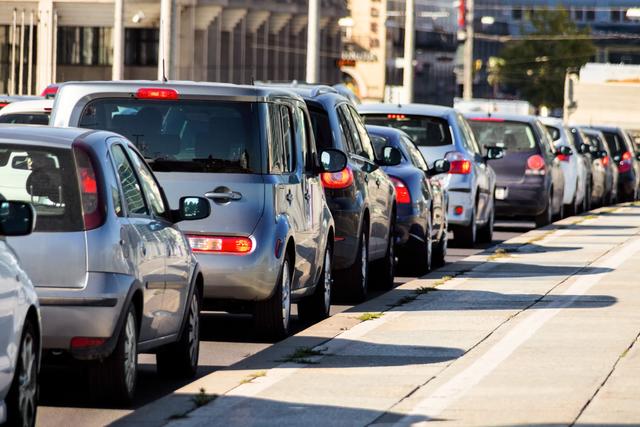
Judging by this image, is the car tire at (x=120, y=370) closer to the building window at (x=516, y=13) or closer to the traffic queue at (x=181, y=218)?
the traffic queue at (x=181, y=218)

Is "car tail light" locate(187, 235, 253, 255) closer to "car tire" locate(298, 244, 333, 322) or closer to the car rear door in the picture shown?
the car rear door

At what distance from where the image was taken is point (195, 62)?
75188mm

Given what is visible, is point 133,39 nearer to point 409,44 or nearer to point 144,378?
point 409,44

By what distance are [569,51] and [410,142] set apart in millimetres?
107843

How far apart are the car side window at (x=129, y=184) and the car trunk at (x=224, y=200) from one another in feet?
6.91

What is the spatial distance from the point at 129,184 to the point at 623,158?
120 ft

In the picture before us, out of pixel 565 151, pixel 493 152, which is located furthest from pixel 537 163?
pixel 565 151

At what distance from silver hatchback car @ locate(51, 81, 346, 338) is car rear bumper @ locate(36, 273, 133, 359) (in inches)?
122

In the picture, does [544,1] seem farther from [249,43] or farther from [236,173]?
[236,173]

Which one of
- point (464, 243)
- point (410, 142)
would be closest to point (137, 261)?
point (410, 142)

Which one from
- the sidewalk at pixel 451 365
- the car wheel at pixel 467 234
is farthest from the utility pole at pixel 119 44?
the sidewalk at pixel 451 365


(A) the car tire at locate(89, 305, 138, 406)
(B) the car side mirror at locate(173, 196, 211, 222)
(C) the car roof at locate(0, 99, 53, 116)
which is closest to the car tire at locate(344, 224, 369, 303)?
(C) the car roof at locate(0, 99, 53, 116)

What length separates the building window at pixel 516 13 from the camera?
180 meters

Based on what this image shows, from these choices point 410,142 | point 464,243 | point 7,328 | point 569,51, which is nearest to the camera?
point 7,328
